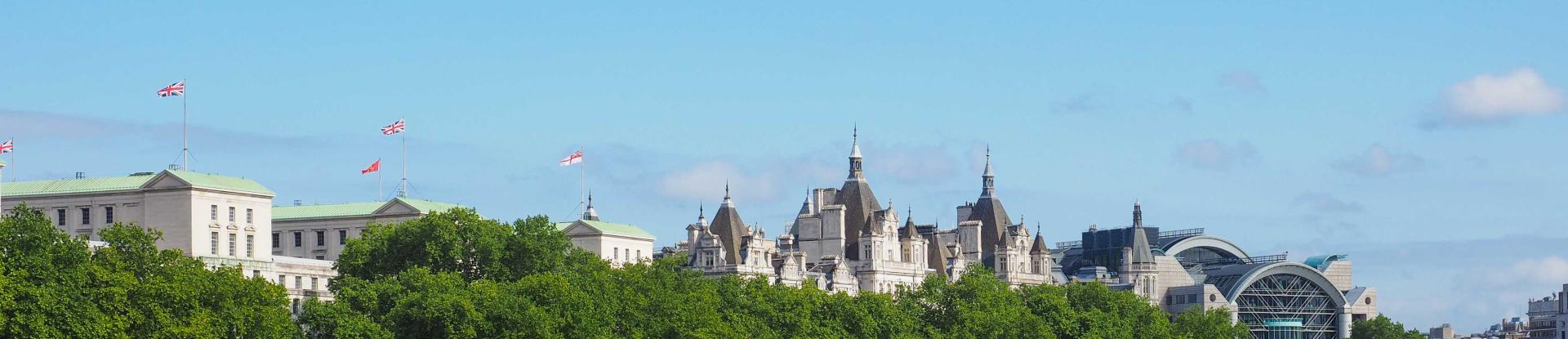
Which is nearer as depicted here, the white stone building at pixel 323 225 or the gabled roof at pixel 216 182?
the gabled roof at pixel 216 182

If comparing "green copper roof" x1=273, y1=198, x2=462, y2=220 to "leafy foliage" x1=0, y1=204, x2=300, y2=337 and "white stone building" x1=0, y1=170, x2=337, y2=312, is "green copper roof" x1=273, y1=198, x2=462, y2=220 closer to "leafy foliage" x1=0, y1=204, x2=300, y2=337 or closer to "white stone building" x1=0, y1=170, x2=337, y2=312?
"white stone building" x1=0, y1=170, x2=337, y2=312

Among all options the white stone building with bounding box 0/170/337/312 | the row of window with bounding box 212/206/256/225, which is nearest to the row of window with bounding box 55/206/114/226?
the white stone building with bounding box 0/170/337/312

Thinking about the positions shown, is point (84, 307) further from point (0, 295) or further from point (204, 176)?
point (204, 176)

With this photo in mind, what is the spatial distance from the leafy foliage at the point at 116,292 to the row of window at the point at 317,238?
2632 inches

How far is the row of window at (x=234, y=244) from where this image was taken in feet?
525

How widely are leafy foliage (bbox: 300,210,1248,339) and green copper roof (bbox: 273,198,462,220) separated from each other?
20.2 m

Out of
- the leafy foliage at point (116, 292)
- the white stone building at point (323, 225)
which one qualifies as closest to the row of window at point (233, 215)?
the white stone building at point (323, 225)

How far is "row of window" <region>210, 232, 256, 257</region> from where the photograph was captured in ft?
525

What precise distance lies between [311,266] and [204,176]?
1414cm

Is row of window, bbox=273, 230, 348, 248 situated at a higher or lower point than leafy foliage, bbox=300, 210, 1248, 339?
higher

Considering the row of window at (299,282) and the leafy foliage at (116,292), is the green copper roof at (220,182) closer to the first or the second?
the row of window at (299,282)

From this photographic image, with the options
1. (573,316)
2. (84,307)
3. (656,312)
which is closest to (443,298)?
(573,316)

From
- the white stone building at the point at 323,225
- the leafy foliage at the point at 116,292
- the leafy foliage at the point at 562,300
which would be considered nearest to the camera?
the leafy foliage at the point at 116,292

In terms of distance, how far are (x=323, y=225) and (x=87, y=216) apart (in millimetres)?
29051
